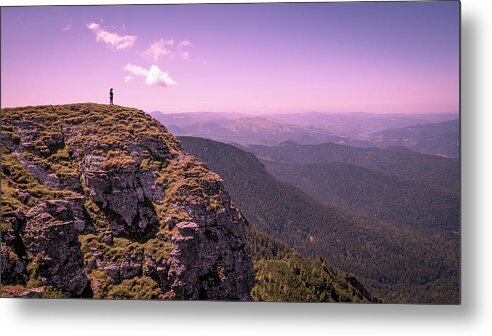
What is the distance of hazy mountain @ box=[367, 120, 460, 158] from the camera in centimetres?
827

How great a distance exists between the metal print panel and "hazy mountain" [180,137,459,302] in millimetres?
7572

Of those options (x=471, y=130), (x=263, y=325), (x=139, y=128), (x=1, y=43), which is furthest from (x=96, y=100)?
(x=471, y=130)

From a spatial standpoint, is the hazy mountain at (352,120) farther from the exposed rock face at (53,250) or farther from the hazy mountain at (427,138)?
the exposed rock face at (53,250)

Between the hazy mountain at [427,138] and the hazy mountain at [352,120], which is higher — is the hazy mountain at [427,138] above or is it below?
below

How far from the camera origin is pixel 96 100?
9688 millimetres

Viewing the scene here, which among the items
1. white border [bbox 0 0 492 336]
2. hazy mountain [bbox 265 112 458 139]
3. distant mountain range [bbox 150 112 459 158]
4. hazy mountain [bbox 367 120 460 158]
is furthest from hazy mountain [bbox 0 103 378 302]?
hazy mountain [bbox 367 120 460 158]

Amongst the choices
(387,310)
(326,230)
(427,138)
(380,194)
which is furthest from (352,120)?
(326,230)

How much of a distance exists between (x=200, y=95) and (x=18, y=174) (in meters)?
4.23

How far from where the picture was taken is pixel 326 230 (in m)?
41.1

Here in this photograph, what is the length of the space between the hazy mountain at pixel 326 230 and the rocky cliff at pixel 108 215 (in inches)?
293

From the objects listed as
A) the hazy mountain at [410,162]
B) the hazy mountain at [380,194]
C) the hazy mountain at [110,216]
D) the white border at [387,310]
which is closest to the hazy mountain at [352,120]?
the hazy mountain at [410,162]

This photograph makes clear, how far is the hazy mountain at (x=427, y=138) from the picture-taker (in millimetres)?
8266

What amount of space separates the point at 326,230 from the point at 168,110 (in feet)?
109

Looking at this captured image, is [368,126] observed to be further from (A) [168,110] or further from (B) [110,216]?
(B) [110,216]
